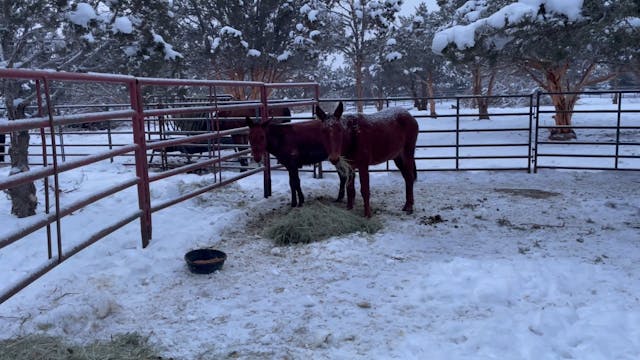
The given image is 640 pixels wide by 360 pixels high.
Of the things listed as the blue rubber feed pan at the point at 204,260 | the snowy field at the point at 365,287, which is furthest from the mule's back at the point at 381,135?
the blue rubber feed pan at the point at 204,260

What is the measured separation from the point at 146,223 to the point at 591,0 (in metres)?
6.61

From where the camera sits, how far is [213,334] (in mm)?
3225

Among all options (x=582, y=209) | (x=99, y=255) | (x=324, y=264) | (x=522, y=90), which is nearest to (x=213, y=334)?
(x=324, y=264)

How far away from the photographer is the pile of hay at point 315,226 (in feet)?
16.8

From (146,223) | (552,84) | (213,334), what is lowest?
(213,334)

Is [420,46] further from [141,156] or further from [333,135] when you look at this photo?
[141,156]

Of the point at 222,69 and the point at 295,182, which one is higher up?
the point at 222,69

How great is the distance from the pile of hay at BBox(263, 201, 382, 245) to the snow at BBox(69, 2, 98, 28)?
410 cm

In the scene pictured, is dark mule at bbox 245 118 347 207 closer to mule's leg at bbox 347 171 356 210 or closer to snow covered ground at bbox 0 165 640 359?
mule's leg at bbox 347 171 356 210

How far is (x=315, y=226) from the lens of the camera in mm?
5234

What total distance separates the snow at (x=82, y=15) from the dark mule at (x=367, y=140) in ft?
12.6

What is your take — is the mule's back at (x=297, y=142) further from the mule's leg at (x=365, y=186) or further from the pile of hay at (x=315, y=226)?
the pile of hay at (x=315, y=226)

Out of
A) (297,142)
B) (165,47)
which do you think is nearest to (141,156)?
(297,142)

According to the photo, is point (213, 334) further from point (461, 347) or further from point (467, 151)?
point (467, 151)
